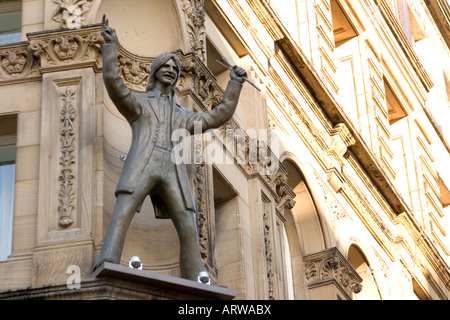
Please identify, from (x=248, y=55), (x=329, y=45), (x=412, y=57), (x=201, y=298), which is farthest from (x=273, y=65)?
(x=412, y=57)

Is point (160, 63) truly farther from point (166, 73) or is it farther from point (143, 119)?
point (143, 119)

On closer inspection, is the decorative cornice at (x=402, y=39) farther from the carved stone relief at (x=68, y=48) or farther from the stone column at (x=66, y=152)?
the stone column at (x=66, y=152)

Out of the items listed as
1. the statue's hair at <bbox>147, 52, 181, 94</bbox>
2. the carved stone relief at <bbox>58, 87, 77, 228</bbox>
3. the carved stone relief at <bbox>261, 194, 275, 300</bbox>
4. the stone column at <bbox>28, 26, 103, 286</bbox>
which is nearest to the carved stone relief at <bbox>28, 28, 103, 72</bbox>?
the stone column at <bbox>28, 26, 103, 286</bbox>

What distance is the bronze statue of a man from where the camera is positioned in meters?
16.5

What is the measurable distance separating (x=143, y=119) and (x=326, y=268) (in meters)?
8.91

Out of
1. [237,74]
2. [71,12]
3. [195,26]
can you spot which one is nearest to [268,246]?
[195,26]

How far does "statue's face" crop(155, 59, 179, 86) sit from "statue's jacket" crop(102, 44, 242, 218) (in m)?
0.23

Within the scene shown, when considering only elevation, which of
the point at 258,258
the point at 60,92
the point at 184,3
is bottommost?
the point at 258,258

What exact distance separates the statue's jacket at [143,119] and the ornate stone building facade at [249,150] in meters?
0.89

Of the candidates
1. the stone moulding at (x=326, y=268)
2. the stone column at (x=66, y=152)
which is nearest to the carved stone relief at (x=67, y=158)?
the stone column at (x=66, y=152)

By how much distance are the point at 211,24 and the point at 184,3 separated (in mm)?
1797

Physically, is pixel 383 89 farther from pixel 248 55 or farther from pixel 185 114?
pixel 185 114

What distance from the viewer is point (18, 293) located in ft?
53.7

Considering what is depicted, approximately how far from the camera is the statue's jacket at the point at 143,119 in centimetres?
1659
